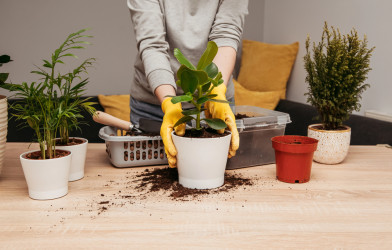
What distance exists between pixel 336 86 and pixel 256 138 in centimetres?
32

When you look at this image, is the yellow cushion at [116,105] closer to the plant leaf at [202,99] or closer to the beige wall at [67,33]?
the beige wall at [67,33]

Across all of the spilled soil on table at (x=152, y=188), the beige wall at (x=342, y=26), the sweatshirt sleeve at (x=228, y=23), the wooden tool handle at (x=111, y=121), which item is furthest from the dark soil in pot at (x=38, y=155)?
the beige wall at (x=342, y=26)

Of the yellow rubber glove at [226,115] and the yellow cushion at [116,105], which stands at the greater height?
the yellow rubber glove at [226,115]

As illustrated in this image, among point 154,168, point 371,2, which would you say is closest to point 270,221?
point 154,168

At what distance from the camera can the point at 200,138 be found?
0.90m

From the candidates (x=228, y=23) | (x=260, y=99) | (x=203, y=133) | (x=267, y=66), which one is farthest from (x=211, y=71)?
(x=267, y=66)

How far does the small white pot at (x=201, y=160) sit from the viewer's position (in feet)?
2.97

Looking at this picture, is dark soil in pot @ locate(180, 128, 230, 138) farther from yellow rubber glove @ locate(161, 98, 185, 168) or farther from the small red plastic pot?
the small red plastic pot

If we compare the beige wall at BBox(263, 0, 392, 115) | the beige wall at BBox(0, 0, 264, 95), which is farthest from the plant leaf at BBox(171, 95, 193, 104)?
the beige wall at BBox(0, 0, 264, 95)

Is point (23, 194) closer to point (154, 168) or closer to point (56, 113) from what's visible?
point (56, 113)

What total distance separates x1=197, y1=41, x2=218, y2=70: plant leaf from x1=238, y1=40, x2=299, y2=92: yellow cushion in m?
1.87

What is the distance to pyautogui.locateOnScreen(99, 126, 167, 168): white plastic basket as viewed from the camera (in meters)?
1.09

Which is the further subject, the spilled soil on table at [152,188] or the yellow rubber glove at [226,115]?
the yellow rubber glove at [226,115]

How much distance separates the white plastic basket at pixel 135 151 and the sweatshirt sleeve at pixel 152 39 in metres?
0.20
